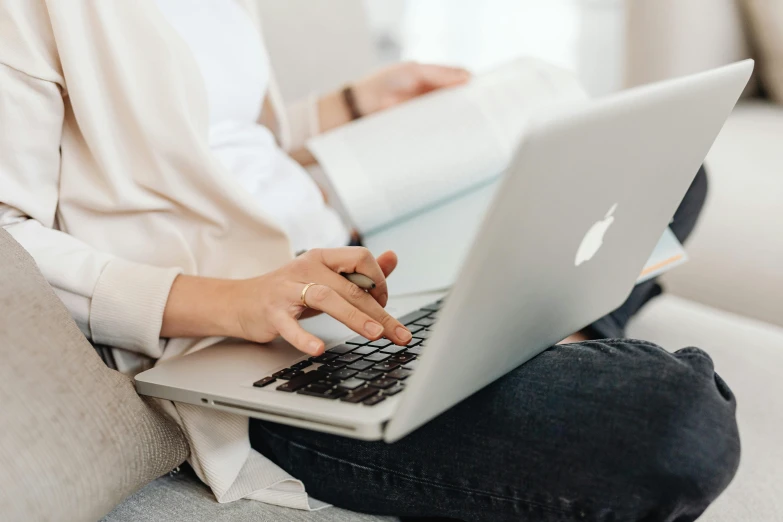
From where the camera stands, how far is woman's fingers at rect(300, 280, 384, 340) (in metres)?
0.60

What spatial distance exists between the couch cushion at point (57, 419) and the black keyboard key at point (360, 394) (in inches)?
8.3

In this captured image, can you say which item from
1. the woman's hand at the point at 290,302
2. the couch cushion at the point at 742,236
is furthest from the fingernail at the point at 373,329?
the couch cushion at the point at 742,236

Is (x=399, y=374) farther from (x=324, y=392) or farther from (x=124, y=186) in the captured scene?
(x=124, y=186)

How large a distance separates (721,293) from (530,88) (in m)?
0.47

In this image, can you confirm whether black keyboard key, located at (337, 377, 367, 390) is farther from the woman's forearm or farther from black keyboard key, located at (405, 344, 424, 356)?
the woman's forearm

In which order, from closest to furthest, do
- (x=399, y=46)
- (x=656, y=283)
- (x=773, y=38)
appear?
(x=656, y=283), (x=773, y=38), (x=399, y=46)

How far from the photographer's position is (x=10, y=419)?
1.76ft

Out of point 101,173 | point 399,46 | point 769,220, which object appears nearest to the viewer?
point 101,173

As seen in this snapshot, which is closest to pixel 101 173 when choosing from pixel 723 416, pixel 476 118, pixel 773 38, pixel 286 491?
pixel 286 491

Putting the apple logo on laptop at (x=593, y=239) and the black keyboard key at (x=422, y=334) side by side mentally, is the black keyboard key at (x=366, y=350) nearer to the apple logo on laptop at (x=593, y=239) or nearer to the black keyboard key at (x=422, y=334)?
the black keyboard key at (x=422, y=334)

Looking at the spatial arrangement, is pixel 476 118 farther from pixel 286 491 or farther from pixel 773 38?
pixel 773 38

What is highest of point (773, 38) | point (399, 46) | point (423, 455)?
point (773, 38)

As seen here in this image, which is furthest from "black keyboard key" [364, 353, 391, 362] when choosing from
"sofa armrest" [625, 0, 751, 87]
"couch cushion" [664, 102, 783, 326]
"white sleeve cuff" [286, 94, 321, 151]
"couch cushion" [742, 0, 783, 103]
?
"couch cushion" [742, 0, 783, 103]

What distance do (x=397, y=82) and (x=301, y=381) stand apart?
28.3 inches
